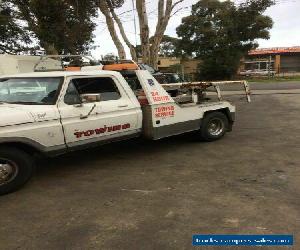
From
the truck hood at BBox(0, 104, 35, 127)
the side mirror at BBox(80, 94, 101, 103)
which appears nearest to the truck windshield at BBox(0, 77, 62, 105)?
the truck hood at BBox(0, 104, 35, 127)

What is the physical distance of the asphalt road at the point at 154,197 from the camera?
3801 mm

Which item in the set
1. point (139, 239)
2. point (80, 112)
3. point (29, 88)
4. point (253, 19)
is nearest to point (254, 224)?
point (139, 239)

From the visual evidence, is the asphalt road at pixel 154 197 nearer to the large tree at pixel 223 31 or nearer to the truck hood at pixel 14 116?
the truck hood at pixel 14 116

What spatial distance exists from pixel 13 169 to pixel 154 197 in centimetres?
213

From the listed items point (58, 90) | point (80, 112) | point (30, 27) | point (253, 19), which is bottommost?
point (80, 112)

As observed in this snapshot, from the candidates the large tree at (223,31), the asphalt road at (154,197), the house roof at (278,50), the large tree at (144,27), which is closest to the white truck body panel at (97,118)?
the asphalt road at (154,197)

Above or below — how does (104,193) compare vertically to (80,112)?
below

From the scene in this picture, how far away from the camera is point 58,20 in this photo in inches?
755

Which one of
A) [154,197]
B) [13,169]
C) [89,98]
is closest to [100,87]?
[89,98]

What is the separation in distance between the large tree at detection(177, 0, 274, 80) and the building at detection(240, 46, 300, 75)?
15.0 metres

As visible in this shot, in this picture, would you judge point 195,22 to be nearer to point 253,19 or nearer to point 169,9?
A: point 253,19

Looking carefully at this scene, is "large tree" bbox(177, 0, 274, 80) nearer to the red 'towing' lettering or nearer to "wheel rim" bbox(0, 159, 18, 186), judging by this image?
the red 'towing' lettering

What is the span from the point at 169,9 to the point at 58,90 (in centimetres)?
1276

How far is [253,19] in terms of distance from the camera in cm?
4188
